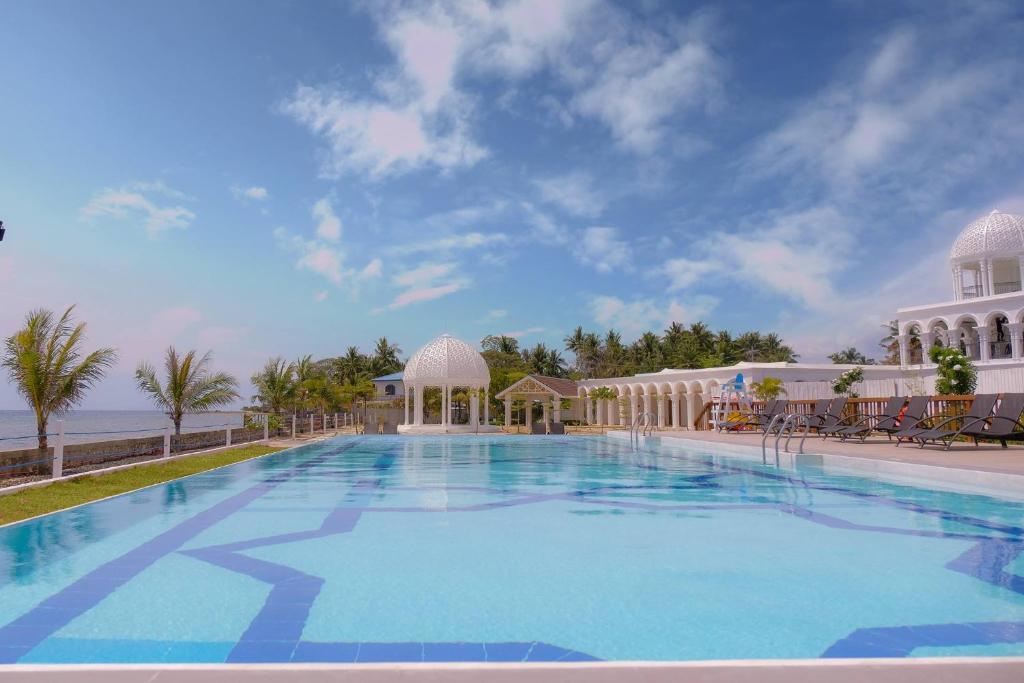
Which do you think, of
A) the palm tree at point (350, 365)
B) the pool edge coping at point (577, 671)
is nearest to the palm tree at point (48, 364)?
the pool edge coping at point (577, 671)

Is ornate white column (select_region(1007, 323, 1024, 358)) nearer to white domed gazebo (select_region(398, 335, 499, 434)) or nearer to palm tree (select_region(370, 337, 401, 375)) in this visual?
white domed gazebo (select_region(398, 335, 499, 434))

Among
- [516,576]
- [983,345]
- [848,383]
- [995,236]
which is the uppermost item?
[995,236]

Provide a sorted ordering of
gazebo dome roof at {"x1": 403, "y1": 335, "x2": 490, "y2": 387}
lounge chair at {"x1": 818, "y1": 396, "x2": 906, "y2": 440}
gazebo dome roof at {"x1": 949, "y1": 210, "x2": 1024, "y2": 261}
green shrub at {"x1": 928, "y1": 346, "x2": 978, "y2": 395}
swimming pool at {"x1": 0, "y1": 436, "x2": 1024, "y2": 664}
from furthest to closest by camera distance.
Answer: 1. gazebo dome roof at {"x1": 403, "y1": 335, "x2": 490, "y2": 387}
2. gazebo dome roof at {"x1": 949, "y1": 210, "x2": 1024, "y2": 261}
3. green shrub at {"x1": 928, "y1": 346, "x2": 978, "y2": 395}
4. lounge chair at {"x1": 818, "y1": 396, "x2": 906, "y2": 440}
5. swimming pool at {"x1": 0, "y1": 436, "x2": 1024, "y2": 664}

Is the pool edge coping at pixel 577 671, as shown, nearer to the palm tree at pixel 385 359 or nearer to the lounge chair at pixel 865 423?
the lounge chair at pixel 865 423

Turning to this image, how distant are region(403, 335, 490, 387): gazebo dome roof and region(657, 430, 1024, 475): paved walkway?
18.0 metres

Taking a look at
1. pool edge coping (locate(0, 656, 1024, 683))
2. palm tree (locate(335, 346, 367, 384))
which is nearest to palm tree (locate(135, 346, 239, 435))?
pool edge coping (locate(0, 656, 1024, 683))

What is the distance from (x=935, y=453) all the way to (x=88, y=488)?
44.3 feet

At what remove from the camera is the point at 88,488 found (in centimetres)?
968

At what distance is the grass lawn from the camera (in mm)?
7777

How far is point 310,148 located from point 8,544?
10.5m

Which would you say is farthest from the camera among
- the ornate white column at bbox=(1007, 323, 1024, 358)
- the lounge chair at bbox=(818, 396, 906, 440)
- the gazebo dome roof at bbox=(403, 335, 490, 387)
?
the gazebo dome roof at bbox=(403, 335, 490, 387)

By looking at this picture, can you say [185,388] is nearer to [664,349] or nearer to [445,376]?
[445,376]

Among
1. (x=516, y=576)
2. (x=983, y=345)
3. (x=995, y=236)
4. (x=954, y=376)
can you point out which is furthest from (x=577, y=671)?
(x=995, y=236)

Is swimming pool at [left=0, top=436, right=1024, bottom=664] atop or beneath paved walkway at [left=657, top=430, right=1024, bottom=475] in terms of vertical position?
beneath
